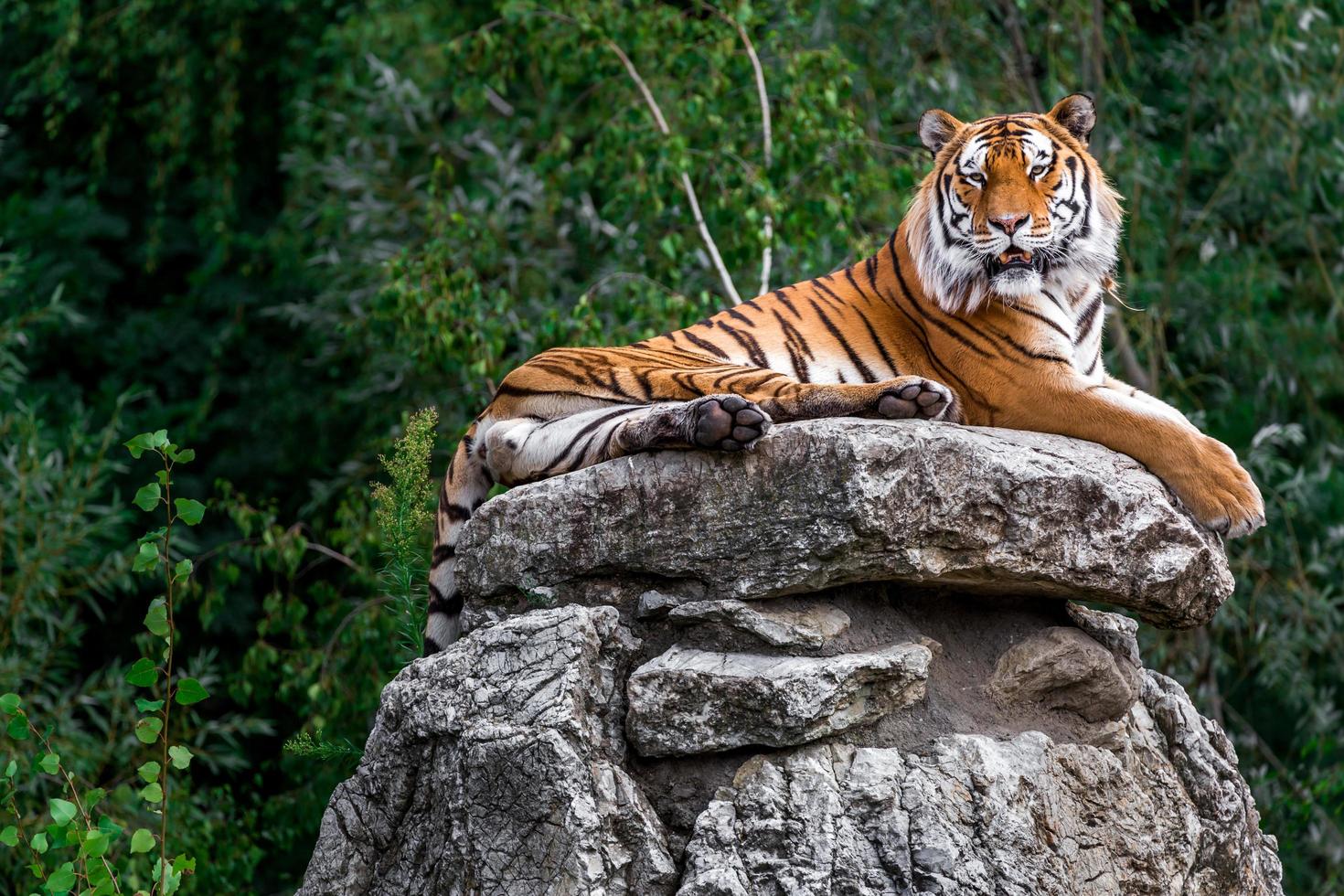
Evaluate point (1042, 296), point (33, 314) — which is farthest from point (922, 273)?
point (33, 314)

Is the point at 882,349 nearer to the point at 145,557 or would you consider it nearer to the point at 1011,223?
Answer: the point at 1011,223

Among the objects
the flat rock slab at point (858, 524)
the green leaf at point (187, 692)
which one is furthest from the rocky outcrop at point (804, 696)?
the green leaf at point (187, 692)

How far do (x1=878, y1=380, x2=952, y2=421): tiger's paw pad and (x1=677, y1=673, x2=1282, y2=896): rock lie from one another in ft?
2.36

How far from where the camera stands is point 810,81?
22.9 ft

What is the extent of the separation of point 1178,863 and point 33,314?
20.6 ft

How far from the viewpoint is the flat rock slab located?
3.37m

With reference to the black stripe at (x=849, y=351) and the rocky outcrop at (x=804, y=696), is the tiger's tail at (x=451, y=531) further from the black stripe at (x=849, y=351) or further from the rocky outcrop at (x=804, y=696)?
the black stripe at (x=849, y=351)

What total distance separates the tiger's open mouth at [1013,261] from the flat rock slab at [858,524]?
0.58 m

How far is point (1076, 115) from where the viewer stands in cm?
427

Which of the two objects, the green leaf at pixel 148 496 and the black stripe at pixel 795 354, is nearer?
the green leaf at pixel 148 496

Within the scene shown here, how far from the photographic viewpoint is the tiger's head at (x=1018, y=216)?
13.1 feet

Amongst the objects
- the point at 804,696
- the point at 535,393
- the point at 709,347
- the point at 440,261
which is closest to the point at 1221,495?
the point at 804,696

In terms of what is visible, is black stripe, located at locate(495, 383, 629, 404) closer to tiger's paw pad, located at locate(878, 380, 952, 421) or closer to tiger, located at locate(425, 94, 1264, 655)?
tiger, located at locate(425, 94, 1264, 655)

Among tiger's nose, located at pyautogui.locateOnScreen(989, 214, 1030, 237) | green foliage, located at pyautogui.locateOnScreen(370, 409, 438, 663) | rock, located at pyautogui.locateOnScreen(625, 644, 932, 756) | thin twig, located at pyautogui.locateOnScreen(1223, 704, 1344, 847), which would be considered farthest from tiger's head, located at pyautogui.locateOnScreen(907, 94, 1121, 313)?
thin twig, located at pyautogui.locateOnScreen(1223, 704, 1344, 847)
